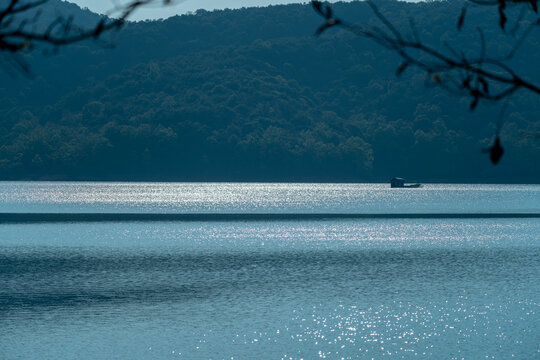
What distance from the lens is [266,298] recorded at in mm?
47875

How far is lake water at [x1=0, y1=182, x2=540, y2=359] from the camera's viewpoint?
112 feet

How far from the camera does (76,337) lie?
117 ft

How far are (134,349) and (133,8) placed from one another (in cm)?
2849

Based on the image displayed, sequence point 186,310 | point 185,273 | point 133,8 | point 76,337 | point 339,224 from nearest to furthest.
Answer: point 133,8, point 76,337, point 186,310, point 185,273, point 339,224

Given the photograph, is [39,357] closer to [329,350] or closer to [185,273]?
[329,350]

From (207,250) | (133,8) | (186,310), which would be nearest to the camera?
(133,8)

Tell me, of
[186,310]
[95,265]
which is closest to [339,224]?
[95,265]

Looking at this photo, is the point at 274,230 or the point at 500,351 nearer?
the point at 500,351

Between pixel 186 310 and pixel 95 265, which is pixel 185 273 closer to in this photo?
pixel 95 265

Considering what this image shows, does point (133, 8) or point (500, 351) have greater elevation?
point (133, 8)

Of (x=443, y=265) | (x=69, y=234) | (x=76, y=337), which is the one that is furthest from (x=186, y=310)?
(x=69, y=234)

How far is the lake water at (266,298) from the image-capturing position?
34.2 meters

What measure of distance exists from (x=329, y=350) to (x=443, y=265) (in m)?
37.8

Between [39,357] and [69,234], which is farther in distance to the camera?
[69,234]
